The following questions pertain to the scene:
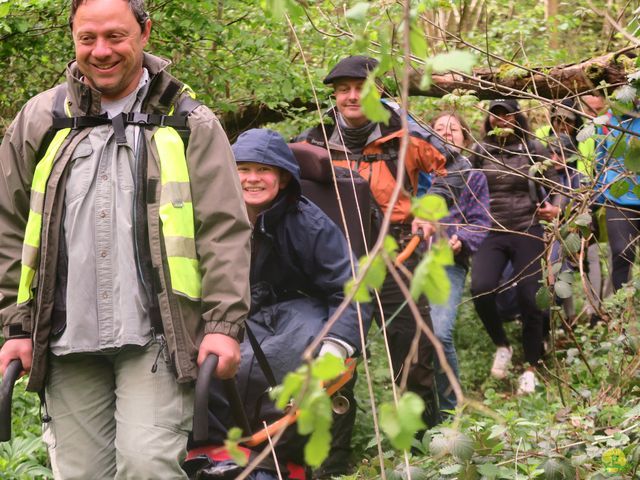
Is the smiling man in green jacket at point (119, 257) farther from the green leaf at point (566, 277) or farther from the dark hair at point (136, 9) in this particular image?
the green leaf at point (566, 277)

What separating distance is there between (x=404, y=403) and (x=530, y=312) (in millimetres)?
6598

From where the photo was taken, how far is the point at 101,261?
3379 millimetres

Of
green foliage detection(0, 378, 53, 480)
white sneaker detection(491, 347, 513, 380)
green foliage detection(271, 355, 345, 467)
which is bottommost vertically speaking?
white sneaker detection(491, 347, 513, 380)

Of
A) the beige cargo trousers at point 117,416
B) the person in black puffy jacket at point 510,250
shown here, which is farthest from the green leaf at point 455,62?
the person in black puffy jacket at point 510,250

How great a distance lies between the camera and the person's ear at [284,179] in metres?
4.73

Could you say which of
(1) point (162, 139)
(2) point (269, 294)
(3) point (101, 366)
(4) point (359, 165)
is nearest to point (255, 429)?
(2) point (269, 294)

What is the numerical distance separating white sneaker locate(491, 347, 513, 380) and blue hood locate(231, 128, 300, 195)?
3.79 meters

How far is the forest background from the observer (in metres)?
3.72

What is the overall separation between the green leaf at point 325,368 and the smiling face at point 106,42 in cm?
215

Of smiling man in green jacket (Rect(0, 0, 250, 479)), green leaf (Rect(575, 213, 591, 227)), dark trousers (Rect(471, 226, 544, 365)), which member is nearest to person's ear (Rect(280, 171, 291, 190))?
smiling man in green jacket (Rect(0, 0, 250, 479))

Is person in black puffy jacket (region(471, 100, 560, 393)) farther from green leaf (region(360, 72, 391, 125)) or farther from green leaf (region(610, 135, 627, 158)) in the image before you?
green leaf (region(360, 72, 391, 125))

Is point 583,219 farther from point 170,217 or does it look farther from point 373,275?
point 373,275

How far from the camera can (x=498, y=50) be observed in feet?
30.7

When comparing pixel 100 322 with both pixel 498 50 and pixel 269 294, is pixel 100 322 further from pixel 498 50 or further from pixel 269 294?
pixel 498 50
